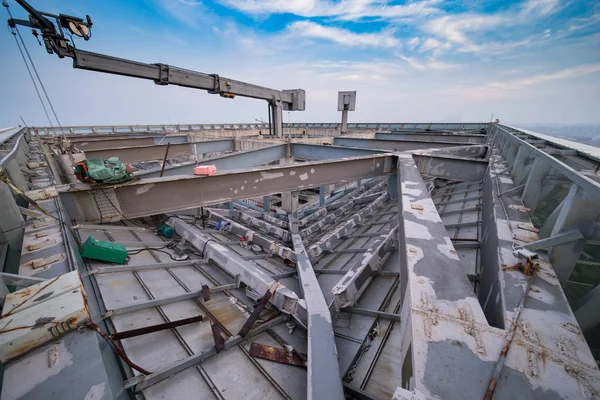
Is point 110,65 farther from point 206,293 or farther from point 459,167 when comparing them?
point 459,167

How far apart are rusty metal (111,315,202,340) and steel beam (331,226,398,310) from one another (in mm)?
1794

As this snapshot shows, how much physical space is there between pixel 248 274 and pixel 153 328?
1.23 metres

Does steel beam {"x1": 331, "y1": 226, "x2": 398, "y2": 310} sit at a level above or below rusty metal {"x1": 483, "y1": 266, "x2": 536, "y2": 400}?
below

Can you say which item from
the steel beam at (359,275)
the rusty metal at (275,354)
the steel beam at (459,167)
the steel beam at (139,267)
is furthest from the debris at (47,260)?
the steel beam at (459,167)

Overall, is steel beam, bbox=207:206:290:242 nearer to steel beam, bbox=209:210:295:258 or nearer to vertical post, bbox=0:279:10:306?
steel beam, bbox=209:210:295:258

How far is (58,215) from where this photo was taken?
111 inches

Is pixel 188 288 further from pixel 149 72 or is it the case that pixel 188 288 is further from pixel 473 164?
pixel 149 72

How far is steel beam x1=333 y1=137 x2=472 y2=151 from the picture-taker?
25.5 feet

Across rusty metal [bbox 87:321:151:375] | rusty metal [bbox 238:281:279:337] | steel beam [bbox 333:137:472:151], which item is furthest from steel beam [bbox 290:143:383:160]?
rusty metal [bbox 87:321:151:375]

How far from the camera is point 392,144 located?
28.6 feet

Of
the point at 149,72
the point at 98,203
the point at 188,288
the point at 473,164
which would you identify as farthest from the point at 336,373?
the point at 149,72

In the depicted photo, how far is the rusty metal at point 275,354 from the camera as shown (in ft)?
7.60

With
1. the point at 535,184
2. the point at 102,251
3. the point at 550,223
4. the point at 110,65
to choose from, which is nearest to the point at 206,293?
the point at 102,251

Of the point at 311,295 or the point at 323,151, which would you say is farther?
the point at 323,151
